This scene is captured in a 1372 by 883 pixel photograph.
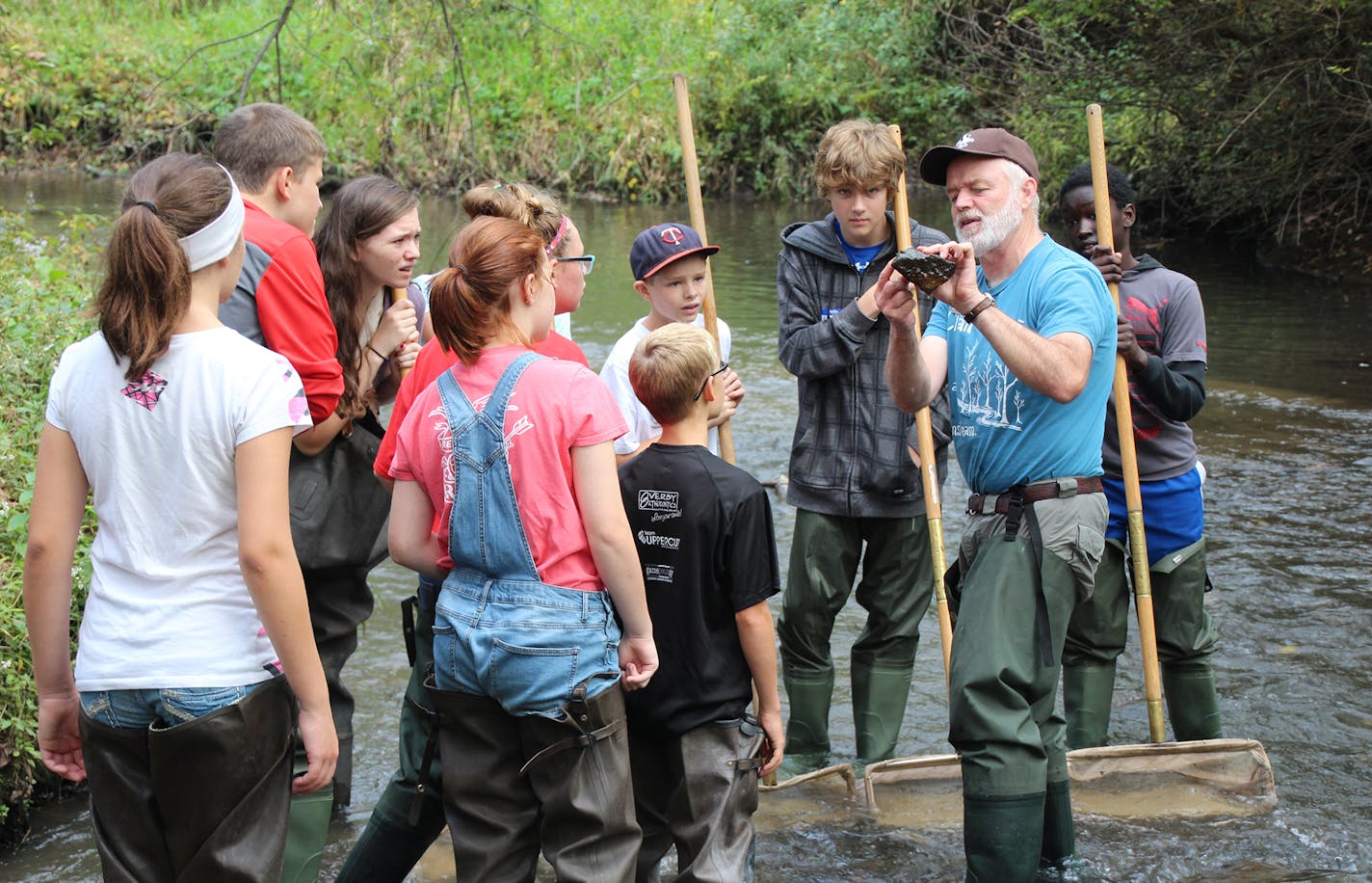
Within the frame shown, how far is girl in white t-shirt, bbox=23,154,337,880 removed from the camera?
2.68 m

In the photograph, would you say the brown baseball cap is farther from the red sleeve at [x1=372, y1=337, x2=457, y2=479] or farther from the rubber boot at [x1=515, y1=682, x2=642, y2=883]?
the rubber boot at [x1=515, y1=682, x2=642, y2=883]

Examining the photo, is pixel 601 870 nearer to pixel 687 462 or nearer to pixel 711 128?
pixel 687 462

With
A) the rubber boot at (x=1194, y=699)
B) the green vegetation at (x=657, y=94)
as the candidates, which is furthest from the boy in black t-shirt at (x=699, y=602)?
the green vegetation at (x=657, y=94)

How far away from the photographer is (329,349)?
370cm

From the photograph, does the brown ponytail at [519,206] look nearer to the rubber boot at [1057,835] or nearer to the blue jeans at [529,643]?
the blue jeans at [529,643]

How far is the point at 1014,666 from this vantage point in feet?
11.8

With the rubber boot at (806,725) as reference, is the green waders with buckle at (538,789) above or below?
above

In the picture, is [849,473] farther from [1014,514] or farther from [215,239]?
[215,239]

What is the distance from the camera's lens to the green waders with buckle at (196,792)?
8.92ft

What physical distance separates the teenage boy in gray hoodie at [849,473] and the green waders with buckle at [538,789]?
161cm

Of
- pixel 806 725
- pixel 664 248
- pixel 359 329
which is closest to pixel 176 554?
pixel 359 329

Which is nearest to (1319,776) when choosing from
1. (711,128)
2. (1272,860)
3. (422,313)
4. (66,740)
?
(1272,860)

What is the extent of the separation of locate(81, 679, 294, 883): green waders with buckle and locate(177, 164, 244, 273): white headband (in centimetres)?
87

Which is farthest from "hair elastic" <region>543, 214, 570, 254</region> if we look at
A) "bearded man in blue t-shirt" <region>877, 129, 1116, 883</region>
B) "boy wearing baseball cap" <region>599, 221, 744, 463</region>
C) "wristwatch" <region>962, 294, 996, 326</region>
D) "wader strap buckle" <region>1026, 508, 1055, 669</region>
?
"wader strap buckle" <region>1026, 508, 1055, 669</region>
